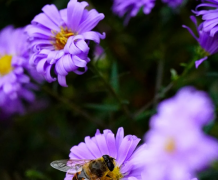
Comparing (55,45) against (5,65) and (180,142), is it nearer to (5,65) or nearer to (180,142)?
(5,65)

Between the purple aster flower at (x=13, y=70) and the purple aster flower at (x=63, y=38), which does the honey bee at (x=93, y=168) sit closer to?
the purple aster flower at (x=63, y=38)

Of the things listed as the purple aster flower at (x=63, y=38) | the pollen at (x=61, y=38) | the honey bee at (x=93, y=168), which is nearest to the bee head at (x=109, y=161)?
the honey bee at (x=93, y=168)

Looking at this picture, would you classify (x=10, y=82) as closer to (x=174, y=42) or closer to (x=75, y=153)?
(x=75, y=153)

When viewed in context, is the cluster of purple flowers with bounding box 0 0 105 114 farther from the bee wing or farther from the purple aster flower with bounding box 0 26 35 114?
the bee wing

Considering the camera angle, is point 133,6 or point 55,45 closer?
point 55,45

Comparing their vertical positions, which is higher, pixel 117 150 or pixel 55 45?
pixel 55 45

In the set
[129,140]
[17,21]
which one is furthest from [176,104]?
[17,21]

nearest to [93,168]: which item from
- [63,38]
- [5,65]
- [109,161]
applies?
[109,161]
